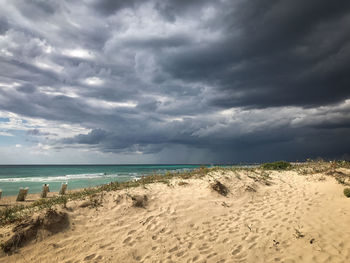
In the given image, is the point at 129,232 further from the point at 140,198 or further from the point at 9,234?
the point at 9,234

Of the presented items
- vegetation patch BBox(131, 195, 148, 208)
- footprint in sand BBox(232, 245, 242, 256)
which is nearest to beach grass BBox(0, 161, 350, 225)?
vegetation patch BBox(131, 195, 148, 208)

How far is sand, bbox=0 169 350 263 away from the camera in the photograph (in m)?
6.58

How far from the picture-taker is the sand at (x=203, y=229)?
21.6ft

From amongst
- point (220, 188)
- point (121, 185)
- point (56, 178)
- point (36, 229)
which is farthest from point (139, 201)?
point (56, 178)

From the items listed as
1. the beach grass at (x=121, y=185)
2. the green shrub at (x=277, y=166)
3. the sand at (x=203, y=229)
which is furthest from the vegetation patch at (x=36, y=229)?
the green shrub at (x=277, y=166)

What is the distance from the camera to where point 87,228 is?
8.03 metres

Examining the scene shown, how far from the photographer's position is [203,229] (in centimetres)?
Answer: 823

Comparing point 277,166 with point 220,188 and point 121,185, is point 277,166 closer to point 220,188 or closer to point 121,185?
point 220,188

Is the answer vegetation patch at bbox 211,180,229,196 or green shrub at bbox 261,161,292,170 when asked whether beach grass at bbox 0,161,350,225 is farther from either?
vegetation patch at bbox 211,180,229,196

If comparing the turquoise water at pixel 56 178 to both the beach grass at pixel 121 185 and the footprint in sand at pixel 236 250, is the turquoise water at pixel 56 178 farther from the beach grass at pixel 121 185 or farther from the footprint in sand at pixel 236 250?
the footprint in sand at pixel 236 250

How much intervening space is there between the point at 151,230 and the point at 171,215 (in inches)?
53.6

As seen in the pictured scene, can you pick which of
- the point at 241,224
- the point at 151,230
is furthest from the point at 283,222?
the point at 151,230

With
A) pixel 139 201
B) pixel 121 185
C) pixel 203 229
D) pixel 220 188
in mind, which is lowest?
pixel 203 229

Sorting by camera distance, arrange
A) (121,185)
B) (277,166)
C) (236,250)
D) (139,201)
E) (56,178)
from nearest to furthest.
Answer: (236,250) < (139,201) < (121,185) < (277,166) < (56,178)
